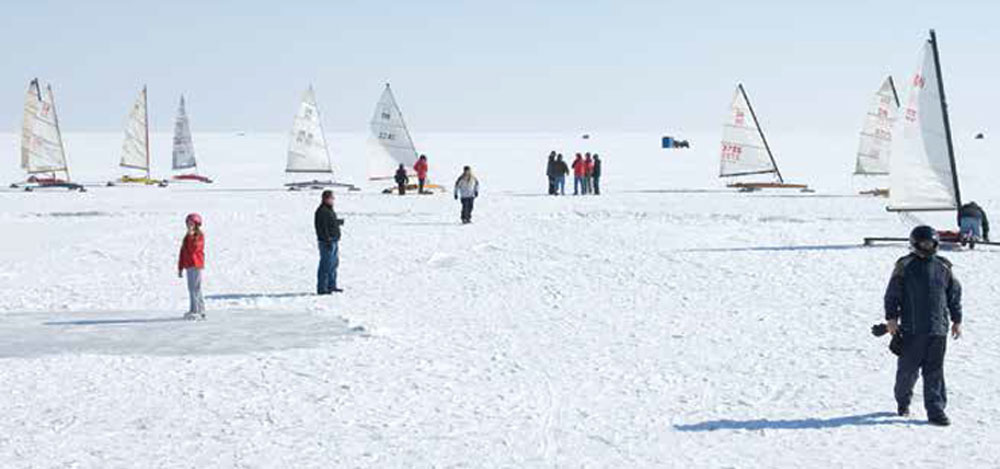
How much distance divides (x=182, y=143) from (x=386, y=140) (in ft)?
44.9

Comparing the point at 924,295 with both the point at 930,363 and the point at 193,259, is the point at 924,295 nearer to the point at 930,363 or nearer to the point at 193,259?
the point at 930,363

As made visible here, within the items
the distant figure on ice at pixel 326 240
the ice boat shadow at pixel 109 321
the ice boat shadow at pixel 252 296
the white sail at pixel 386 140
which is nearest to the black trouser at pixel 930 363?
the ice boat shadow at pixel 109 321

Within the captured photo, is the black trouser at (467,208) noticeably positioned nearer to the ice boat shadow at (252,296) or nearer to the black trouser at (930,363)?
the ice boat shadow at (252,296)

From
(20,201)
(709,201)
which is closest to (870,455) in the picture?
(709,201)

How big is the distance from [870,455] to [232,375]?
5399 mm

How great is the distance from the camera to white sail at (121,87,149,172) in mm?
42469

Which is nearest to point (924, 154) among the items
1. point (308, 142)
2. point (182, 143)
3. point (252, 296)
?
point (252, 296)

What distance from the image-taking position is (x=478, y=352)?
10.5 m

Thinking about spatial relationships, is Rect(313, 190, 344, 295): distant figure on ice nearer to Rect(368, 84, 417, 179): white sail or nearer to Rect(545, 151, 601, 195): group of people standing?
Rect(545, 151, 601, 195): group of people standing

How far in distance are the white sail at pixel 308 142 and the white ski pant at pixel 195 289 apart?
2576 centimetres

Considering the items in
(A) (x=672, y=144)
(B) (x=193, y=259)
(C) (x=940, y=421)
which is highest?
(A) (x=672, y=144)

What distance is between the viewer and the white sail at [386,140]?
35.7 meters

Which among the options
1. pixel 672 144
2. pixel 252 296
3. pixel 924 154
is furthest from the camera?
pixel 672 144

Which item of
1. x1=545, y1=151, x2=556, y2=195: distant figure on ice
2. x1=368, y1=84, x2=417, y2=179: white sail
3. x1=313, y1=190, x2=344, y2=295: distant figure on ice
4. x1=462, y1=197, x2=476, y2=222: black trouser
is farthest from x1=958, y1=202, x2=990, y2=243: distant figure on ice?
x1=368, y1=84, x2=417, y2=179: white sail
